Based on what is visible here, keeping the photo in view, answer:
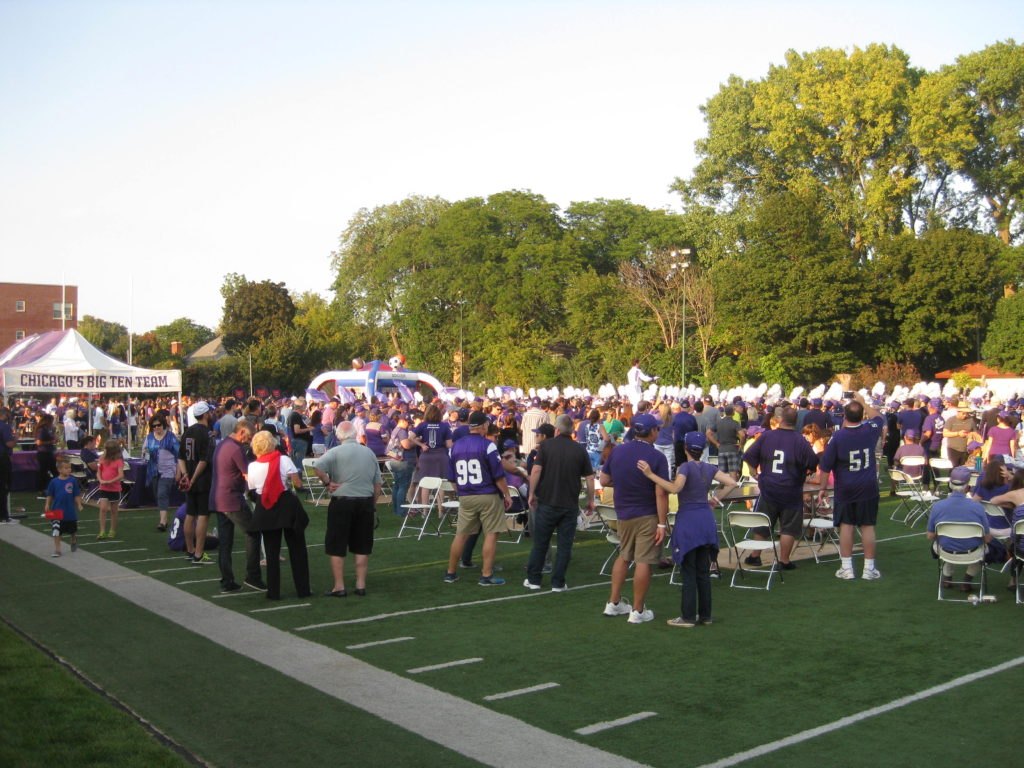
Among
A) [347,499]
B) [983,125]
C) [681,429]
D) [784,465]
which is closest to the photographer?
[347,499]

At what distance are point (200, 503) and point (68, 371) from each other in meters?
14.1

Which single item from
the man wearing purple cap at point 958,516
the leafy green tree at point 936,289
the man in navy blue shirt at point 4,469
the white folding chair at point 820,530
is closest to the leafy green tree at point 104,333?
the leafy green tree at point 936,289

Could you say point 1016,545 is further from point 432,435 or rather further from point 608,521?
point 432,435

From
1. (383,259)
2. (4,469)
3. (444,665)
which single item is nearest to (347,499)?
(444,665)

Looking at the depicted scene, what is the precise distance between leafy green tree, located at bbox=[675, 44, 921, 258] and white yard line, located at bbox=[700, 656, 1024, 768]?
40.5m

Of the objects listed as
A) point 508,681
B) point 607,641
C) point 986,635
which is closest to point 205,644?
point 508,681

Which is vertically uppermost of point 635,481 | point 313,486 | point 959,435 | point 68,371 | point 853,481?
point 68,371

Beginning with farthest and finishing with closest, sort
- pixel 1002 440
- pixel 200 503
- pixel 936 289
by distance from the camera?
1. pixel 936 289
2. pixel 1002 440
3. pixel 200 503

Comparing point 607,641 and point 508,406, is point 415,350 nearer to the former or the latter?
point 508,406

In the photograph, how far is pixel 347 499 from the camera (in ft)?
29.2

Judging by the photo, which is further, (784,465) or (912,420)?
(912,420)

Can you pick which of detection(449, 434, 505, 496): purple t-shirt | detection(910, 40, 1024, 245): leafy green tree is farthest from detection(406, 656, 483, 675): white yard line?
detection(910, 40, 1024, 245): leafy green tree

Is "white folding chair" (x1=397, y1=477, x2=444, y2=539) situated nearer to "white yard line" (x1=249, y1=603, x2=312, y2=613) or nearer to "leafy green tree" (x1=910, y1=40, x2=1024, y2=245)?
"white yard line" (x1=249, y1=603, x2=312, y2=613)

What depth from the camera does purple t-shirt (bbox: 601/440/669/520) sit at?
26.0ft
